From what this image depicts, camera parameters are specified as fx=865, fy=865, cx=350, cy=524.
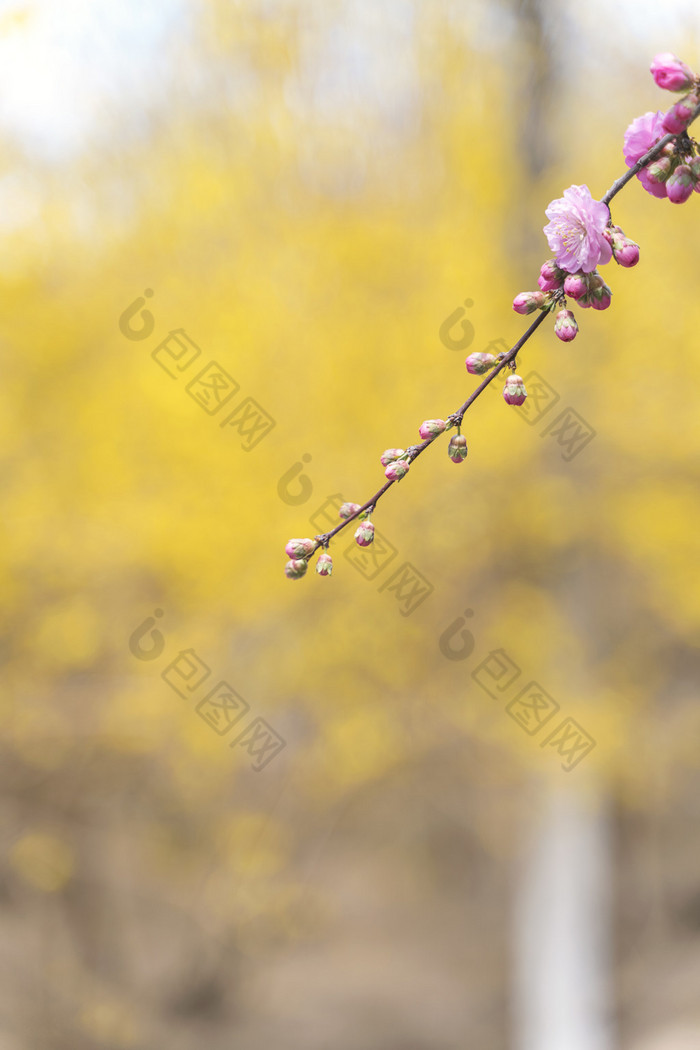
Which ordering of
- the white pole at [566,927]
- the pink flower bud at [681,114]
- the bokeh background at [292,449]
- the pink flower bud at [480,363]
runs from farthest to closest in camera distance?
the white pole at [566,927] < the bokeh background at [292,449] < the pink flower bud at [480,363] < the pink flower bud at [681,114]

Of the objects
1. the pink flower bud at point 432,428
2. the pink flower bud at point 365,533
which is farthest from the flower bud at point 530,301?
the pink flower bud at point 365,533

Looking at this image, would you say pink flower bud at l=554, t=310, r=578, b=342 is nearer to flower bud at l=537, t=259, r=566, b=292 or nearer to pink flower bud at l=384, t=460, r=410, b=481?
flower bud at l=537, t=259, r=566, b=292

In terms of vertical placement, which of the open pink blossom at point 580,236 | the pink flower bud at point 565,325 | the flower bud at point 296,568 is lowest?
the flower bud at point 296,568

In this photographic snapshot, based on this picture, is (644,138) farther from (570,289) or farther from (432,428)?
(432,428)

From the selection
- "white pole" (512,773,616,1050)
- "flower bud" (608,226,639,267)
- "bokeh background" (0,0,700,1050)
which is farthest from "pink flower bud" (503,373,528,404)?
"white pole" (512,773,616,1050)

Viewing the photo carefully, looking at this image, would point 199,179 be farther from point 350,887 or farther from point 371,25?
point 350,887

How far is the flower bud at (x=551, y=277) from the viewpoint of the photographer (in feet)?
2.11

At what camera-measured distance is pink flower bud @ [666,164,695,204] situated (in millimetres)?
624

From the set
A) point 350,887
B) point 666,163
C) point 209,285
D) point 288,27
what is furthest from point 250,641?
point 350,887

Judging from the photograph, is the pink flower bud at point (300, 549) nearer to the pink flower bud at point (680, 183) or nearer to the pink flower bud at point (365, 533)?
the pink flower bud at point (365, 533)

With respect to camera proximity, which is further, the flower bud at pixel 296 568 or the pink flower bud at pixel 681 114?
the flower bud at pixel 296 568

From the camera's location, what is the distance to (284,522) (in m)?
3.91

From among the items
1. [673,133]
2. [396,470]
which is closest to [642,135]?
[673,133]

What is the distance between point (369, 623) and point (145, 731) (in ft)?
3.80
